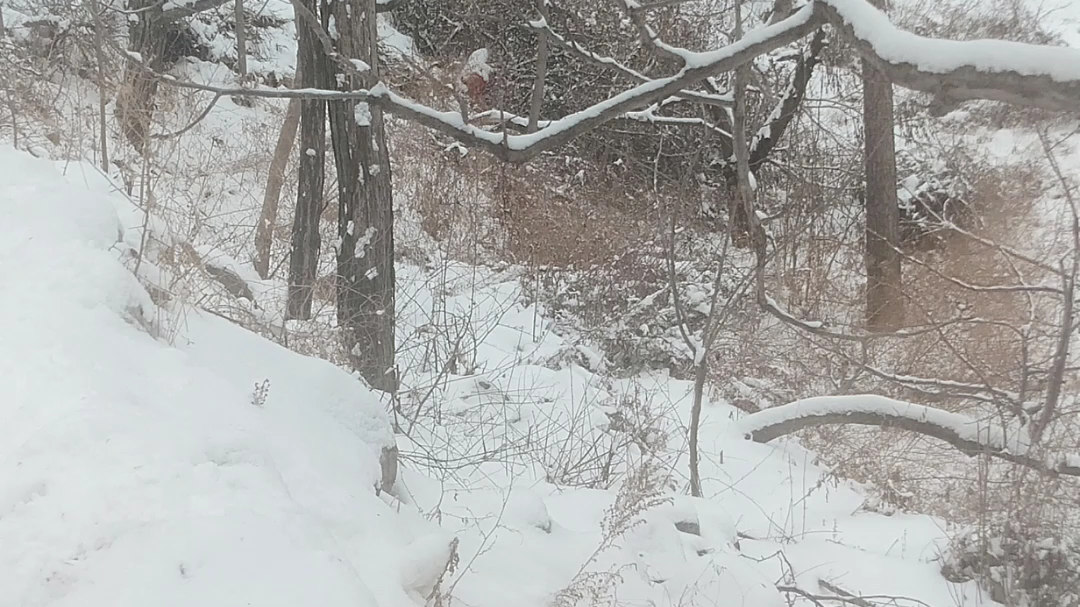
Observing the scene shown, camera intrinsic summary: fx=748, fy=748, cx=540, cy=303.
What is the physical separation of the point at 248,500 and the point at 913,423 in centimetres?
363

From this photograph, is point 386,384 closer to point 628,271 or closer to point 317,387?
point 317,387

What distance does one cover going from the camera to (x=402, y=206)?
7.95 m

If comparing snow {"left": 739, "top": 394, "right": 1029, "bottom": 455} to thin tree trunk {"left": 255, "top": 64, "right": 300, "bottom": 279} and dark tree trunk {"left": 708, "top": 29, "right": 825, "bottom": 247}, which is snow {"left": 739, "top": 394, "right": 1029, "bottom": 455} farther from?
thin tree trunk {"left": 255, "top": 64, "right": 300, "bottom": 279}

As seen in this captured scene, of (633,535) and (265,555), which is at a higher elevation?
(265,555)

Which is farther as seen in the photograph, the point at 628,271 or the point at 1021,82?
the point at 628,271

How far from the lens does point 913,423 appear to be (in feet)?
13.0

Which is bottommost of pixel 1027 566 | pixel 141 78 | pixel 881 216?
pixel 1027 566

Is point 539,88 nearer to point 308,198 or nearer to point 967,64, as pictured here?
point 967,64

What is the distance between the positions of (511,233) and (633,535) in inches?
219

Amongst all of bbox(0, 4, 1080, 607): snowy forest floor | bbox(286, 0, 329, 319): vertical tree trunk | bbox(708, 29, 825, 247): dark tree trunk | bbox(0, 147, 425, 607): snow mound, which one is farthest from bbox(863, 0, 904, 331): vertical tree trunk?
bbox(0, 147, 425, 607): snow mound

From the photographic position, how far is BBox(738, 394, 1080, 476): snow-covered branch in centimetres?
344

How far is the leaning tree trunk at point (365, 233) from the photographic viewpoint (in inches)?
165

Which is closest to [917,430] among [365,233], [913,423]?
[913,423]

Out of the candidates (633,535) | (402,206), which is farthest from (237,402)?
(402,206)
